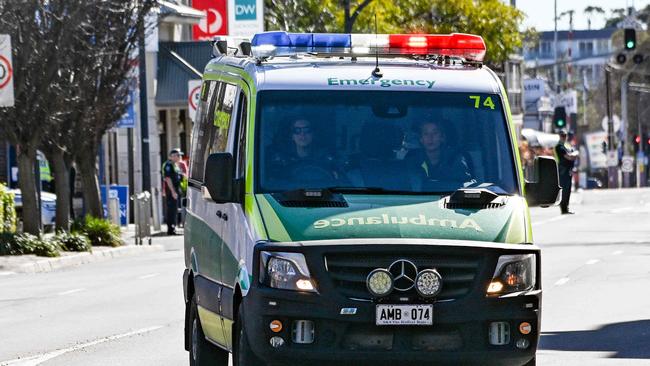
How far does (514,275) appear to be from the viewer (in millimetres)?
10117

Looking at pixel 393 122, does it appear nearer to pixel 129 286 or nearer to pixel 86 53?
pixel 129 286

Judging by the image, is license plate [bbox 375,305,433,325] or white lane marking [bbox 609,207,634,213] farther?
white lane marking [bbox 609,207,634,213]

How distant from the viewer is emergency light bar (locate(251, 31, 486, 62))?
11.9m

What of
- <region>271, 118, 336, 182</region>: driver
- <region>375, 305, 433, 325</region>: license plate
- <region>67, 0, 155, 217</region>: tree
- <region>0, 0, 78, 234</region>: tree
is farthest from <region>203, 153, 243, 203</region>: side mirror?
<region>67, 0, 155, 217</region>: tree

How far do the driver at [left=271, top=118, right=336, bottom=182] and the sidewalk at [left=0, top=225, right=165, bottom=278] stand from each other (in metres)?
16.3

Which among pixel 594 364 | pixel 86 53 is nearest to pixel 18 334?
pixel 594 364

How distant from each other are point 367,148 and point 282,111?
56cm

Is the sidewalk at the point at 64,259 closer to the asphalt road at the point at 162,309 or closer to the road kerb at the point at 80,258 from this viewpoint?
the road kerb at the point at 80,258

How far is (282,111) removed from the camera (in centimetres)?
1098

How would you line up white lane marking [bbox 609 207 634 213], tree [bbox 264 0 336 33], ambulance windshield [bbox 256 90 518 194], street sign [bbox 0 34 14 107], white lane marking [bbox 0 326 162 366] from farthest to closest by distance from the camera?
tree [bbox 264 0 336 33] → white lane marking [bbox 609 207 634 213] → street sign [bbox 0 34 14 107] → white lane marking [bbox 0 326 162 366] → ambulance windshield [bbox 256 90 518 194]

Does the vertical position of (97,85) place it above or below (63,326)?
above

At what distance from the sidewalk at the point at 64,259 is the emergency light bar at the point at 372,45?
1515cm

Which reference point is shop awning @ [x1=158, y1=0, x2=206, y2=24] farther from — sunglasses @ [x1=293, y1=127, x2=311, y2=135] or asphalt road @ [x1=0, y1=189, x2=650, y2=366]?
sunglasses @ [x1=293, y1=127, x2=311, y2=135]

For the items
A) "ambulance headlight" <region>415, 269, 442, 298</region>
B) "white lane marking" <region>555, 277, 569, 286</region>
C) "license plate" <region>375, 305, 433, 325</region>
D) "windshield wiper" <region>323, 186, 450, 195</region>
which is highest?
"windshield wiper" <region>323, 186, 450, 195</region>
